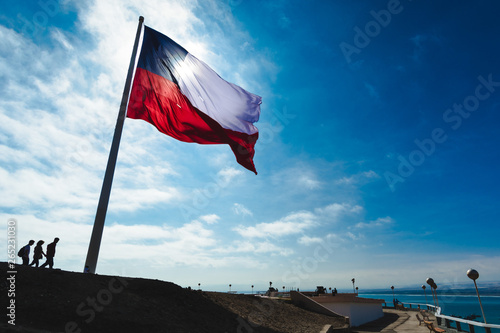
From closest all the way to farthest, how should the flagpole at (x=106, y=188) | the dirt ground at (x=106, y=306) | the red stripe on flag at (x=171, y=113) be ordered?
the dirt ground at (x=106, y=306)
the flagpole at (x=106, y=188)
the red stripe on flag at (x=171, y=113)

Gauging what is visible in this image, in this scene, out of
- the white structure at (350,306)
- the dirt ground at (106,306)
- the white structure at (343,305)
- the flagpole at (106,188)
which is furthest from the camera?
the white structure at (350,306)

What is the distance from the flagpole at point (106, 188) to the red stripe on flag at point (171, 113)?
0.41 metres

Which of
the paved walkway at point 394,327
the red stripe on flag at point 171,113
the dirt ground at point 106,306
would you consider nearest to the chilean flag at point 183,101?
the red stripe on flag at point 171,113

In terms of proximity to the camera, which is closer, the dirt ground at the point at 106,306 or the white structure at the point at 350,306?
the dirt ground at the point at 106,306

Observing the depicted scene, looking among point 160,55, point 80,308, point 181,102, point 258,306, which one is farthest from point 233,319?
point 160,55

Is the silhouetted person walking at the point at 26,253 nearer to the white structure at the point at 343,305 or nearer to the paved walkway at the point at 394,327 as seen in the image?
the white structure at the point at 343,305

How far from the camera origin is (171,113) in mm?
11875

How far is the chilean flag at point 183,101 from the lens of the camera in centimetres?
1170

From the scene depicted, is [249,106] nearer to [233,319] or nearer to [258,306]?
[233,319]

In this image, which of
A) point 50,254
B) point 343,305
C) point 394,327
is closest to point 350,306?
point 343,305

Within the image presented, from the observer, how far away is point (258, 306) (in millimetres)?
17984

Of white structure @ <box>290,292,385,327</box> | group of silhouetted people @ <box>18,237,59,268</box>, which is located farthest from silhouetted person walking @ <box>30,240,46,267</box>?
white structure @ <box>290,292,385,327</box>

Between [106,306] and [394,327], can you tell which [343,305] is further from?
[106,306]

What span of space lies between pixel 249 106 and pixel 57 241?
11.2 metres
